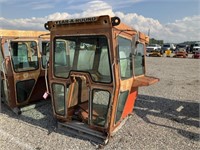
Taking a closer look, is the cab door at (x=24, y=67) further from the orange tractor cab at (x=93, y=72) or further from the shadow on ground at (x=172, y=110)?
the shadow on ground at (x=172, y=110)

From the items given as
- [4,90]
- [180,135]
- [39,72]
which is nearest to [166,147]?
[180,135]

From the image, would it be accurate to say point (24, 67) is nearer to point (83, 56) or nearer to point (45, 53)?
point (45, 53)

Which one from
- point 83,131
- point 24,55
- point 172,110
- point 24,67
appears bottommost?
point 172,110

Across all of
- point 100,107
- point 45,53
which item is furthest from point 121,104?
point 45,53

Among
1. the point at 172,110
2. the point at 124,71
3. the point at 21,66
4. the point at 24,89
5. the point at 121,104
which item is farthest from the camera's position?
the point at 172,110

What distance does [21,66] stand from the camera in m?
6.54

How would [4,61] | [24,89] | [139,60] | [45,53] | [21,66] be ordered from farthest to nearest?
1. [45,53]
2. [24,89]
3. [21,66]
4. [4,61]
5. [139,60]

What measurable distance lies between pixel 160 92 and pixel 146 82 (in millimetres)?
4373

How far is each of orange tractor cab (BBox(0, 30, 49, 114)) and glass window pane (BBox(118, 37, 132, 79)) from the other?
2.43 meters

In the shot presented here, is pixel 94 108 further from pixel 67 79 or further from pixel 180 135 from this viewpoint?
pixel 180 135

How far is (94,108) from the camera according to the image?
15.7 ft

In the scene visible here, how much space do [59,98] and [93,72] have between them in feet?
3.56

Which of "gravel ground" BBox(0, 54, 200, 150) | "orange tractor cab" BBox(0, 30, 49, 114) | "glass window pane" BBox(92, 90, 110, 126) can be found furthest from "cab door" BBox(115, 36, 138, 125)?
"orange tractor cab" BBox(0, 30, 49, 114)

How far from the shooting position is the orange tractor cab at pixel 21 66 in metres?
6.25
